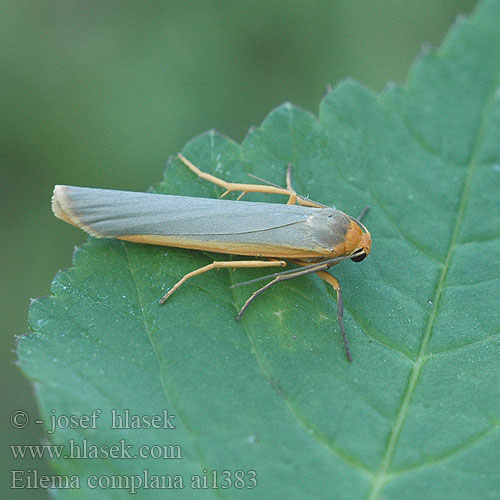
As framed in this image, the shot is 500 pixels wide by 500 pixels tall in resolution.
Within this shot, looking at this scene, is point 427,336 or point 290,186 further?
point 290,186

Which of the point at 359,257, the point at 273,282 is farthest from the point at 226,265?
the point at 359,257

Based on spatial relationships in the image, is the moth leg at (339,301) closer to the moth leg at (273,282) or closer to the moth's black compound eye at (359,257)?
the moth leg at (273,282)

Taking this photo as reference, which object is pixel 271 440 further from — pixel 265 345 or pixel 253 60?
pixel 253 60

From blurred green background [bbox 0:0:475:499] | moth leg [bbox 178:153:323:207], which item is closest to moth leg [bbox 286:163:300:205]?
moth leg [bbox 178:153:323:207]

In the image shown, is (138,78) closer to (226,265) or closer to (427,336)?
(226,265)

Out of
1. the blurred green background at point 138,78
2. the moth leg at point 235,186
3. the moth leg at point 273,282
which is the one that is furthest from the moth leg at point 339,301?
the blurred green background at point 138,78

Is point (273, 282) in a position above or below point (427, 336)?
above

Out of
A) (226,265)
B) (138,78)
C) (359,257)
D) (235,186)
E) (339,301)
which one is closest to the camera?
(339,301)

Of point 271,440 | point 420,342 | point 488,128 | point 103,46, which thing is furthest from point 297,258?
point 103,46
